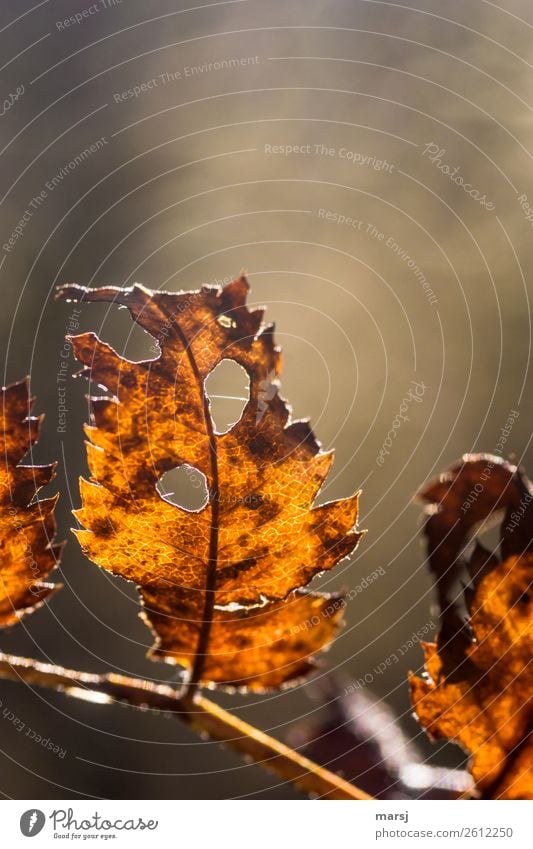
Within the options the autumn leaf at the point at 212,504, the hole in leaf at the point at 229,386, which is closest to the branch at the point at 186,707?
the autumn leaf at the point at 212,504

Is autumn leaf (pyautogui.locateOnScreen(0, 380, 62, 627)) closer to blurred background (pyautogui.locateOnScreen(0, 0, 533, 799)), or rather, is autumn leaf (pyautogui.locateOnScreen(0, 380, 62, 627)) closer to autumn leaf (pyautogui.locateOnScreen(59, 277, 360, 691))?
autumn leaf (pyautogui.locateOnScreen(59, 277, 360, 691))

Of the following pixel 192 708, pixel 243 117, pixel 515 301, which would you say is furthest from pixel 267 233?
pixel 192 708

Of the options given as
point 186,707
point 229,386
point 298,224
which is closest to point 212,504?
point 186,707

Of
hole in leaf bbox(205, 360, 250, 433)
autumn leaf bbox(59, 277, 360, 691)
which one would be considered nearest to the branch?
autumn leaf bbox(59, 277, 360, 691)

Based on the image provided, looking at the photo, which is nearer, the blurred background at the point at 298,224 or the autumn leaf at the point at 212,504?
the autumn leaf at the point at 212,504

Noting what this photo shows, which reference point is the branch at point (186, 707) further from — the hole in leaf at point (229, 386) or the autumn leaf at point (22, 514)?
the hole in leaf at point (229, 386)

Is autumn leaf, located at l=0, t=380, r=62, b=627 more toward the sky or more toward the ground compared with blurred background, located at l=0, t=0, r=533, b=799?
more toward the ground
